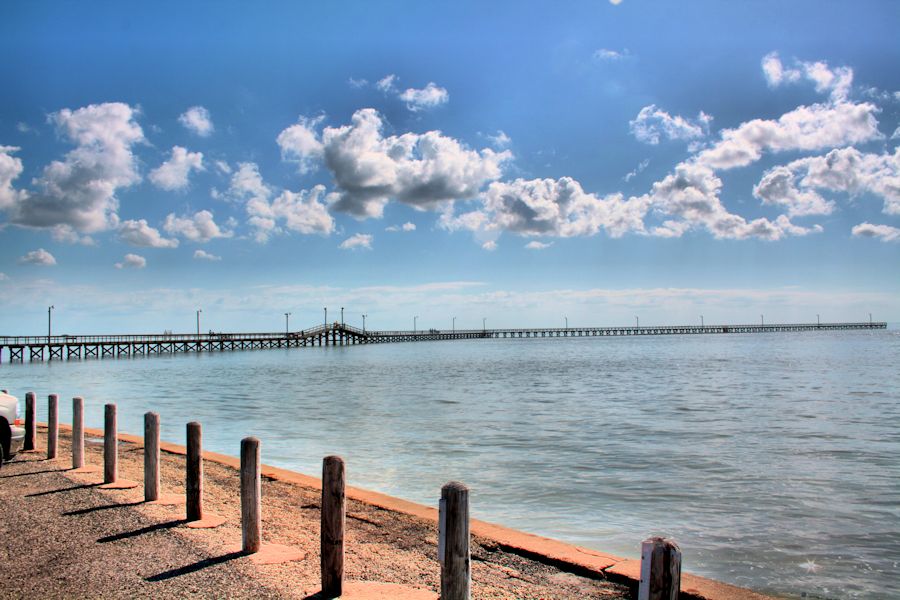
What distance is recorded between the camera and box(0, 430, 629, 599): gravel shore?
5070 mm

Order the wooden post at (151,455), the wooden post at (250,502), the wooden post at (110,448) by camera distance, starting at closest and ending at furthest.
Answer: the wooden post at (250,502) < the wooden post at (151,455) < the wooden post at (110,448)

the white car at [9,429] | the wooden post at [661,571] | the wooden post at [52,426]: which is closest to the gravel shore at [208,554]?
the white car at [9,429]

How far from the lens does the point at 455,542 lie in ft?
12.9

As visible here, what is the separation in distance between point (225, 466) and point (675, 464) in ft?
27.5

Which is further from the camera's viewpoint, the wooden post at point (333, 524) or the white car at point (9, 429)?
the white car at point (9, 429)

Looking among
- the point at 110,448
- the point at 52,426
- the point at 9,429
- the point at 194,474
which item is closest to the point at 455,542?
the point at 194,474

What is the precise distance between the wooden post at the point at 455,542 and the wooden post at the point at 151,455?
15.7 feet

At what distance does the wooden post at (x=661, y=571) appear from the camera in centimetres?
296

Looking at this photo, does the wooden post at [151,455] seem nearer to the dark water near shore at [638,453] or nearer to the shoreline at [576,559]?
the shoreline at [576,559]

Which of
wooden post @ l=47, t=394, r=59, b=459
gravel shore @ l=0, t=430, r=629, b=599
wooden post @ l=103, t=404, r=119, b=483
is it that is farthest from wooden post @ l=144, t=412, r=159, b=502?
wooden post @ l=47, t=394, r=59, b=459

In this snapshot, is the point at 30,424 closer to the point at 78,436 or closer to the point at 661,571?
the point at 78,436

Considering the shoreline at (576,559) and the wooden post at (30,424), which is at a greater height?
the wooden post at (30,424)

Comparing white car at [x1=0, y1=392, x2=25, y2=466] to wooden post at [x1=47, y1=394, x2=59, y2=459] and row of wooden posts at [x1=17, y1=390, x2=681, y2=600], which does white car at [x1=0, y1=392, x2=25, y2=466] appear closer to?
wooden post at [x1=47, y1=394, x2=59, y2=459]

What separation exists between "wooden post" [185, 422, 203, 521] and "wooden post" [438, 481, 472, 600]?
360 centimetres
